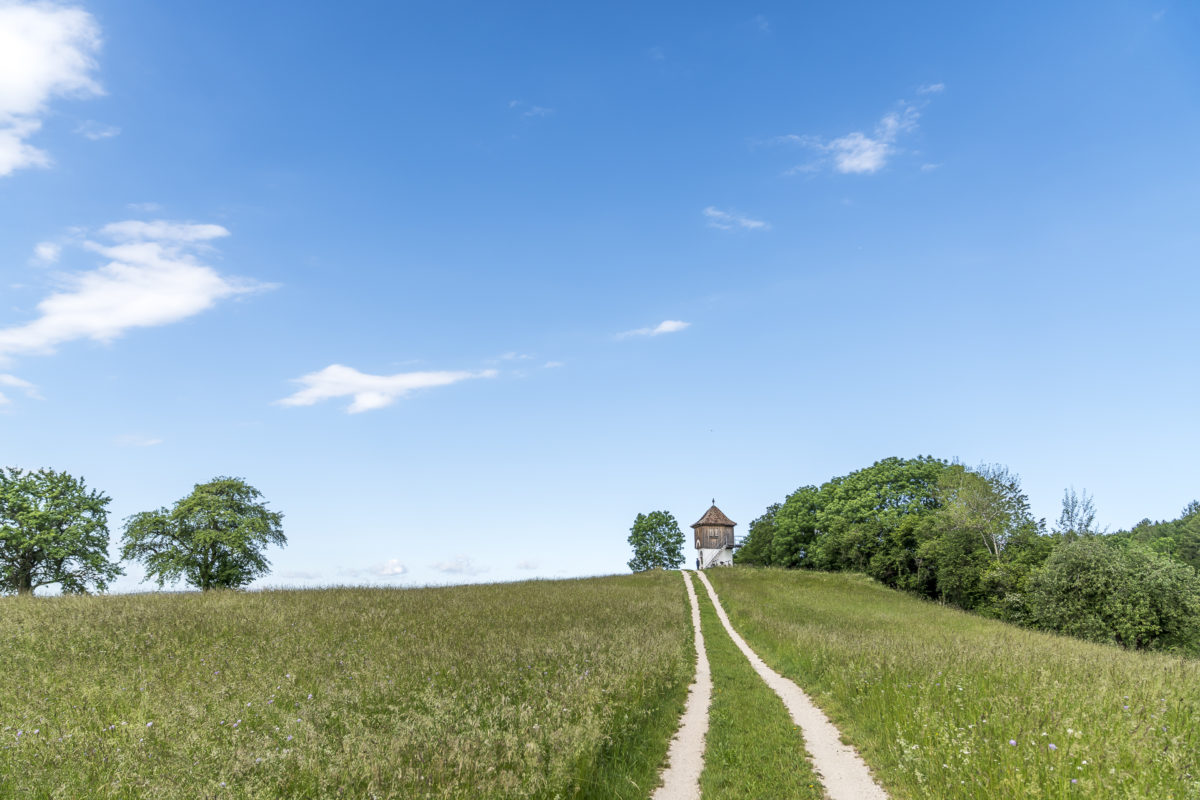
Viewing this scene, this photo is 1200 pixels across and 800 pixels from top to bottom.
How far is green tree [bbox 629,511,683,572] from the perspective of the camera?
316ft

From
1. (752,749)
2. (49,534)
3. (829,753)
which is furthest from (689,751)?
(49,534)

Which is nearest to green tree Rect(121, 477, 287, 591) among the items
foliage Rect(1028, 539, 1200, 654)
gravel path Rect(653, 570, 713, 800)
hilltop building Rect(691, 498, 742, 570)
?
gravel path Rect(653, 570, 713, 800)

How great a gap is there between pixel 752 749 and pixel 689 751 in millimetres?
1068

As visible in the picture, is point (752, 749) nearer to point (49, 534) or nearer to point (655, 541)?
point (49, 534)

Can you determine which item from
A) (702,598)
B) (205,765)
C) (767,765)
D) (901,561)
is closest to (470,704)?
(205,765)

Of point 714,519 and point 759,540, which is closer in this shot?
point 759,540

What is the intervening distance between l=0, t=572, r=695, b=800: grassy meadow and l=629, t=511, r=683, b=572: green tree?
79.4m

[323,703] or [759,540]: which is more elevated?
[323,703]

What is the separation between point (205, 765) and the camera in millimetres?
6723

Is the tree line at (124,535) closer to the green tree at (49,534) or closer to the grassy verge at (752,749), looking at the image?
the green tree at (49,534)

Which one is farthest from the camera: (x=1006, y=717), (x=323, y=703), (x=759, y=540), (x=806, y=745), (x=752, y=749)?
(x=759, y=540)

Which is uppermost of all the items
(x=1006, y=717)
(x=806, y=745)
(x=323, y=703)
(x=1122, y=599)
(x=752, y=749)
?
(x=323, y=703)

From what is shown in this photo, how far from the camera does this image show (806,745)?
1032cm

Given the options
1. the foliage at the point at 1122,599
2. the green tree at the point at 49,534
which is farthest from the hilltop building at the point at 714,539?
the green tree at the point at 49,534
